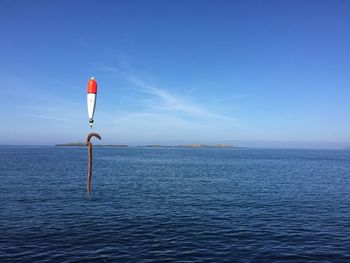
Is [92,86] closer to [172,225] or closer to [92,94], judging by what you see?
[92,94]

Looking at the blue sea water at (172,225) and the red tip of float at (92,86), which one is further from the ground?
the red tip of float at (92,86)

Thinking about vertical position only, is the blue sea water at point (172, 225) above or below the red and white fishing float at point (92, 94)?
below

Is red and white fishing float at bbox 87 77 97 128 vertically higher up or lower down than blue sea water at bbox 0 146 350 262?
higher up

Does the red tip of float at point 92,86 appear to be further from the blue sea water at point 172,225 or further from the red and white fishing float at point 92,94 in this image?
the blue sea water at point 172,225

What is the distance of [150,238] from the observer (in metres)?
23.9

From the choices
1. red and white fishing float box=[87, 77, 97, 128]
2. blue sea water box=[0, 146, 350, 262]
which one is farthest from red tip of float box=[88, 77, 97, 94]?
blue sea water box=[0, 146, 350, 262]

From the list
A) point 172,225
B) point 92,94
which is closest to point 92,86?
point 92,94

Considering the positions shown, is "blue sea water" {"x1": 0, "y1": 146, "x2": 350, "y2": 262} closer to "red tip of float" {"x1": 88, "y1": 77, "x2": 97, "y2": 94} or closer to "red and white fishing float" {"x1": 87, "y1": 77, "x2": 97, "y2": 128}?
"red and white fishing float" {"x1": 87, "y1": 77, "x2": 97, "y2": 128}

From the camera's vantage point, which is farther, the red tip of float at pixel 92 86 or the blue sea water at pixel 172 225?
the blue sea water at pixel 172 225

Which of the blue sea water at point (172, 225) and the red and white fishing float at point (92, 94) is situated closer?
the red and white fishing float at point (92, 94)

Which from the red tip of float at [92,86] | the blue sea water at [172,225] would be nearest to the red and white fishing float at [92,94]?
the red tip of float at [92,86]

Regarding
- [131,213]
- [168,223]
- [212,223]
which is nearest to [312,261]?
[212,223]

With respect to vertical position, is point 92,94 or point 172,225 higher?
point 92,94

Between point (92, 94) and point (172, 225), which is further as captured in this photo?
point (172, 225)
